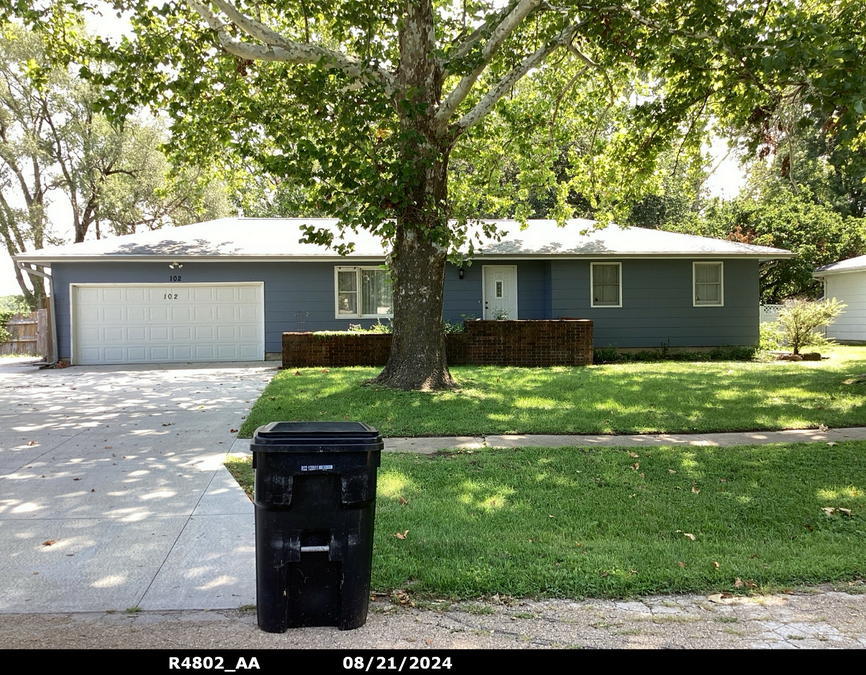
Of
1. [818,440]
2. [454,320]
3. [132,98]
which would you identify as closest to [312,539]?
[818,440]

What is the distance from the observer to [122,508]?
5297 mm

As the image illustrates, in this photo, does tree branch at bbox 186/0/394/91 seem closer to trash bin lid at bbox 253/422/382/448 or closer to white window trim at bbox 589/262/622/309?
trash bin lid at bbox 253/422/382/448

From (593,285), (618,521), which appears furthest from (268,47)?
(593,285)

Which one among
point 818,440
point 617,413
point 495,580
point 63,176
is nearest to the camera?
point 495,580

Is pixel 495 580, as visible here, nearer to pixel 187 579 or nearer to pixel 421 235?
pixel 187 579

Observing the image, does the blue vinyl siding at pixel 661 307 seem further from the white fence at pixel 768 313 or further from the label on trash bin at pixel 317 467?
the label on trash bin at pixel 317 467

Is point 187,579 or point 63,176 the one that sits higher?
point 63,176

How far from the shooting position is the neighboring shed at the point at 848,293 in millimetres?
23469

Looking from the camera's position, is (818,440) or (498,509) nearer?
(498,509)

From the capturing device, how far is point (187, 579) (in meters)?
3.95

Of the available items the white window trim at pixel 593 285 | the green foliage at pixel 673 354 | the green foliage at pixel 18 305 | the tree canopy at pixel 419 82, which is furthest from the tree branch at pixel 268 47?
the green foliage at pixel 18 305

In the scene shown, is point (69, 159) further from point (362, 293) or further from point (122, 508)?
point (122, 508)

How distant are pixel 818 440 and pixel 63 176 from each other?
3349 cm

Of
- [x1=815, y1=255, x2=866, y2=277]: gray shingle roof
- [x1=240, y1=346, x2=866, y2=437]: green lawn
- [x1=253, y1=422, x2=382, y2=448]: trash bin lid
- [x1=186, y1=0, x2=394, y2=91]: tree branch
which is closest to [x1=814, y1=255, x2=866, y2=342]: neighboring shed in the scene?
[x1=815, y1=255, x2=866, y2=277]: gray shingle roof
